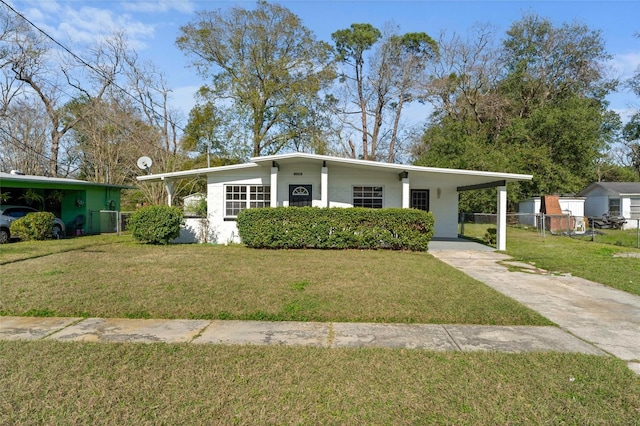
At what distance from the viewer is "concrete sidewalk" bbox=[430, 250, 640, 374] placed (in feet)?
13.8

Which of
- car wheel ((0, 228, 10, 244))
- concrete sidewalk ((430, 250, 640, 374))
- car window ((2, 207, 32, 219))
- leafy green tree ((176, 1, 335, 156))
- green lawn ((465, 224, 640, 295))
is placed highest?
leafy green tree ((176, 1, 335, 156))

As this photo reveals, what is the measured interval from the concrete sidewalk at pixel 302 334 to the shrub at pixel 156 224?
789 centimetres

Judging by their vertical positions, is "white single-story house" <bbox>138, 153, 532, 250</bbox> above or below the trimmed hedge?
above

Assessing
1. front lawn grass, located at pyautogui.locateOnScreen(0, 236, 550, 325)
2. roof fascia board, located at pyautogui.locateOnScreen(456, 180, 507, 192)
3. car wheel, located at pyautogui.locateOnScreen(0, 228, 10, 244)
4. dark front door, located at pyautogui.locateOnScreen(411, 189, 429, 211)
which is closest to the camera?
front lawn grass, located at pyautogui.locateOnScreen(0, 236, 550, 325)

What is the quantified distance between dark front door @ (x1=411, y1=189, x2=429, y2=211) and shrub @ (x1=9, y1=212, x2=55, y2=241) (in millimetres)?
14182

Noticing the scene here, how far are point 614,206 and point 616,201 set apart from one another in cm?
33

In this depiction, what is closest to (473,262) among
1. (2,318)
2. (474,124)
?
(2,318)

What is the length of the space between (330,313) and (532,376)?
8.04 ft

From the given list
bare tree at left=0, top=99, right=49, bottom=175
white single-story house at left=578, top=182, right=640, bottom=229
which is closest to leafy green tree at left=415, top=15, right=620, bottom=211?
white single-story house at left=578, top=182, right=640, bottom=229

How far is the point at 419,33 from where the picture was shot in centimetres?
3022

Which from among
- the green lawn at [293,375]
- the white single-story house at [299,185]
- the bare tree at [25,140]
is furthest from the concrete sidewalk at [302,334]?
the bare tree at [25,140]

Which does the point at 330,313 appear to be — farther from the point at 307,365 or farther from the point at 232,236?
Result: the point at 232,236

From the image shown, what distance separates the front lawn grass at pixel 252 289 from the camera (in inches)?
197

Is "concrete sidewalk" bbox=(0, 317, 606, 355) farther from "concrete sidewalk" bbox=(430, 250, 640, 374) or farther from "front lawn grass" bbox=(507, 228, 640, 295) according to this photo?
"front lawn grass" bbox=(507, 228, 640, 295)
